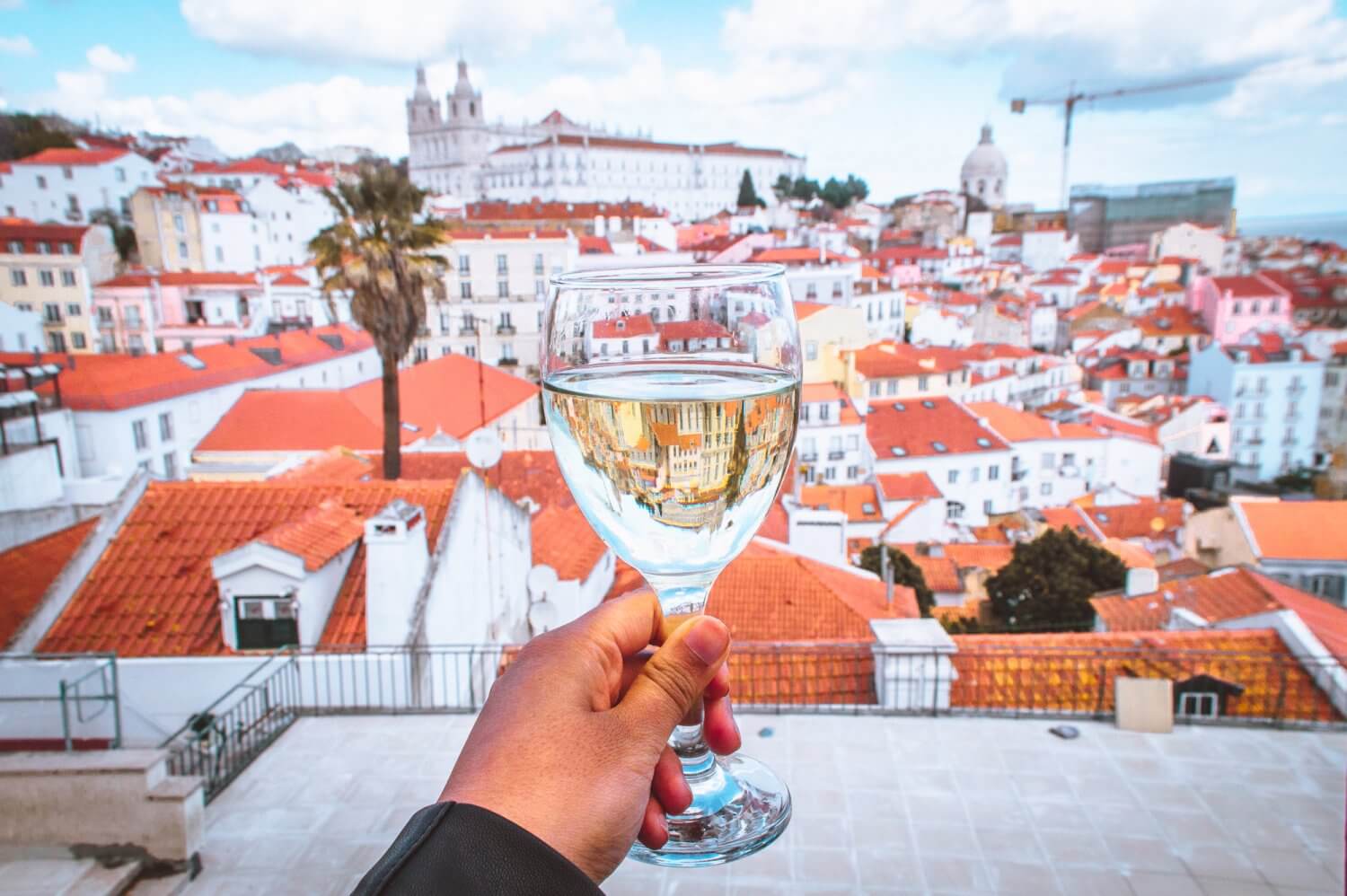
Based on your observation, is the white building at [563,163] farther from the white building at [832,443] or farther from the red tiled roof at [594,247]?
the white building at [832,443]

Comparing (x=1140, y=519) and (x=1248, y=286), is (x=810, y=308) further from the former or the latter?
(x=1248, y=286)

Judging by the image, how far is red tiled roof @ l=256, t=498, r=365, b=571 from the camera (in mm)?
5805

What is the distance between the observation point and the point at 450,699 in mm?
5797

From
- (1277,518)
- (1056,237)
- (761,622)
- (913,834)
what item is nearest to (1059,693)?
(761,622)

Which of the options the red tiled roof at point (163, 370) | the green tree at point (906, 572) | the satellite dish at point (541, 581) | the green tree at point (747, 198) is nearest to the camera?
the satellite dish at point (541, 581)

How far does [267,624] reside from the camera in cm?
578

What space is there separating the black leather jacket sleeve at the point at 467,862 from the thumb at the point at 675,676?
28cm

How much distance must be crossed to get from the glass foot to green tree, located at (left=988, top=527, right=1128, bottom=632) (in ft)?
54.3

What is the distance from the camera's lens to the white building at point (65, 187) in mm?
35125

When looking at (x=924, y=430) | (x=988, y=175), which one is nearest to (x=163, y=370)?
(x=924, y=430)

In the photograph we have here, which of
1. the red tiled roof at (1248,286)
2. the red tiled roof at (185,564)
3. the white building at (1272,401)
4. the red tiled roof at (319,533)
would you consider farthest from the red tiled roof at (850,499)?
the red tiled roof at (1248,286)

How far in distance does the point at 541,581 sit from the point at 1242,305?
50.0 meters

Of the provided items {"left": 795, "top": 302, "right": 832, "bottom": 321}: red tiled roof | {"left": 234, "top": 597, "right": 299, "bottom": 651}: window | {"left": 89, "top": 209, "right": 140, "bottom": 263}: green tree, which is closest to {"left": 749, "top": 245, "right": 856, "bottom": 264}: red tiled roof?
{"left": 795, "top": 302, "right": 832, "bottom": 321}: red tiled roof

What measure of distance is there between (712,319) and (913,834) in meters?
2.63
